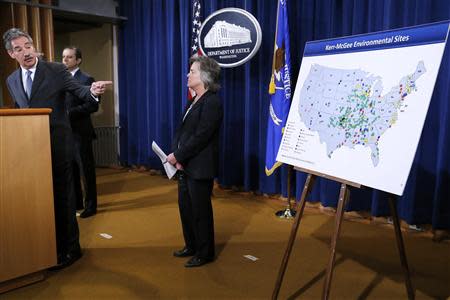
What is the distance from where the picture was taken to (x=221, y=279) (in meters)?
2.40

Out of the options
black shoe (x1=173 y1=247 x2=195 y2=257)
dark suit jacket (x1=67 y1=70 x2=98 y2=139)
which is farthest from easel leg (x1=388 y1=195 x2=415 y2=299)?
dark suit jacket (x1=67 y1=70 x2=98 y2=139)

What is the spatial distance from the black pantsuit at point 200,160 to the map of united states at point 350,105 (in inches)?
23.4

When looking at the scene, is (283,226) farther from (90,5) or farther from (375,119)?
(90,5)

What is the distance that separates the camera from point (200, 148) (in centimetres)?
245

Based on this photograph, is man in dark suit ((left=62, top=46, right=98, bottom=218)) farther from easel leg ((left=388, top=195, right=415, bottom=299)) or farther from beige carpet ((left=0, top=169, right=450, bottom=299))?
easel leg ((left=388, top=195, right=415, bottom=299))

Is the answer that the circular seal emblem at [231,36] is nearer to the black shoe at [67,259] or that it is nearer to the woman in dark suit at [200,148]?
the woman in dark suit at [200,148]

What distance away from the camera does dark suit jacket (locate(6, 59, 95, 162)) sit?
2387mm

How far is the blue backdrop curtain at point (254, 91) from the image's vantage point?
10.00 ft

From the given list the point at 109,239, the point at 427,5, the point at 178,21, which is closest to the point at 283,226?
the point at 109,239

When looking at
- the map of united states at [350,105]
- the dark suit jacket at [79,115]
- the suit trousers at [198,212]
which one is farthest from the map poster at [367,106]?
the dark suit jacket at [79,115]

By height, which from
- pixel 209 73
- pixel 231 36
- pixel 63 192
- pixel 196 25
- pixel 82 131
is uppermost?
pixel 196 25

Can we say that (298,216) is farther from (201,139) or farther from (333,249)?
(201,139)

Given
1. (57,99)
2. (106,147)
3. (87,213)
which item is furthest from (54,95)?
(106,147)

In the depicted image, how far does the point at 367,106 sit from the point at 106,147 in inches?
186
